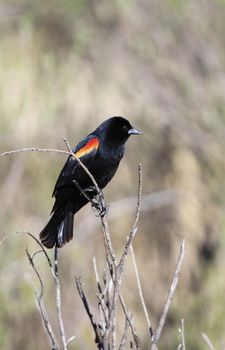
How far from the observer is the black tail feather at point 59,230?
347cm

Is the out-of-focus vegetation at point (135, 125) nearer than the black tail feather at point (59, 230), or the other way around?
the black tail feather at point (59, 230)

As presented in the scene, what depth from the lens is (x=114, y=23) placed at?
766 centimetres

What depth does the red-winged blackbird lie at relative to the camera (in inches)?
138

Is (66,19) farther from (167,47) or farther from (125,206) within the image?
(125,206)

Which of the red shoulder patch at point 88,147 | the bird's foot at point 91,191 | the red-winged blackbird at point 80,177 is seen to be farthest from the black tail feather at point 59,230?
the red shoulder patch at point 88,147

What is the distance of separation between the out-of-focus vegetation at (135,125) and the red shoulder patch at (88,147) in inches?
112

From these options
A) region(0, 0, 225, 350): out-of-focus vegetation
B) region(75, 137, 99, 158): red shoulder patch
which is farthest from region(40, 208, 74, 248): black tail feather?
region(0, 0, 225, 350): out-of-focus vegetation

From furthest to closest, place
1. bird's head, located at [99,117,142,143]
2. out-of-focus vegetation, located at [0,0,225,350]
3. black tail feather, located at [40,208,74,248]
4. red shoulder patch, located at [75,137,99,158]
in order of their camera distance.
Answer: out-of-focus vegetation, located at [0,0,225,350] < bird's head, located at [99,117,142,143] < red shoulder patch, located at [75,137,99,158] < black tail feather, located at [40,208,74,248]

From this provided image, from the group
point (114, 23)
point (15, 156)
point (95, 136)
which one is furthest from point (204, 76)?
point (95, 136)

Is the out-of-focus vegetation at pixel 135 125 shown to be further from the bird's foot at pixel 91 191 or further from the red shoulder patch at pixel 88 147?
the bird's foot at pixel 91 191

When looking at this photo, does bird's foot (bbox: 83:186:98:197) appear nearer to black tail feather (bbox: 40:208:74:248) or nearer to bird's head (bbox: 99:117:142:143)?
black tail feather (bbox: 40:208:74:248)

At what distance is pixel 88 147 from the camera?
3.65 m

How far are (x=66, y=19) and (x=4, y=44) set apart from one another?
28.4 inches

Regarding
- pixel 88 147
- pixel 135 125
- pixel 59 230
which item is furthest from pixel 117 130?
pixel 135 125
